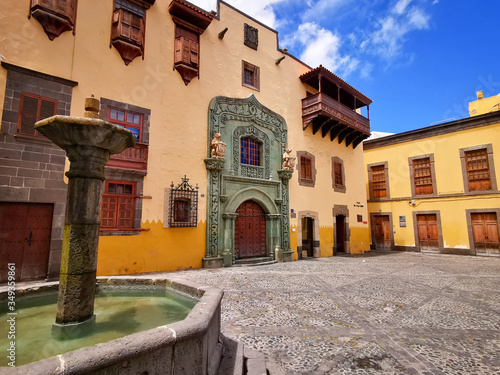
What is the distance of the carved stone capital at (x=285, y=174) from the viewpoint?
1316 cm

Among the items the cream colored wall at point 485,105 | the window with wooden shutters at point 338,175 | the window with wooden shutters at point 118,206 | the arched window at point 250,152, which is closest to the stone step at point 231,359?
the window with wooden shutters at point 118,206

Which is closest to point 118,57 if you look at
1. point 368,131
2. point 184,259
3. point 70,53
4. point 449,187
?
point 70,53

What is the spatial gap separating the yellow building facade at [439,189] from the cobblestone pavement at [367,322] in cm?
935

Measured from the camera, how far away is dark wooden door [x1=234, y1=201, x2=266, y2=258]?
11.9 m

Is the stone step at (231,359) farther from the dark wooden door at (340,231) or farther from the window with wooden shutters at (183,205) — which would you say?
the dark wooden door at (340,231)

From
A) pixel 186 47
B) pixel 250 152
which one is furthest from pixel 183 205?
pixel 186 47

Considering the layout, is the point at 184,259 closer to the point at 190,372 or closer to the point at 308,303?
the point at 308,303

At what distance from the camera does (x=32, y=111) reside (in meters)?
7.61

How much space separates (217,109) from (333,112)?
6.83 m

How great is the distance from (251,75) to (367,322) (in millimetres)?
12260

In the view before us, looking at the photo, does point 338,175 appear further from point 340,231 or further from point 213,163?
point 213,163

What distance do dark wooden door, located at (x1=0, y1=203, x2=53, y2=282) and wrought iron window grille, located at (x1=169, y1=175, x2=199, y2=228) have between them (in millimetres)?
3608

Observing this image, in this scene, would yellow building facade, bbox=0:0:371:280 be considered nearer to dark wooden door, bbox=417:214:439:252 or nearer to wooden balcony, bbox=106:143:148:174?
wooden balcony, bbox=106:143:148:174

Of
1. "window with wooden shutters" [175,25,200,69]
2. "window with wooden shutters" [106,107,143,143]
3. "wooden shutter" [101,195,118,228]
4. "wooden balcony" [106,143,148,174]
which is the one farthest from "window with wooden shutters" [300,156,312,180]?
"wooden shutter" [101,195,118,228]
